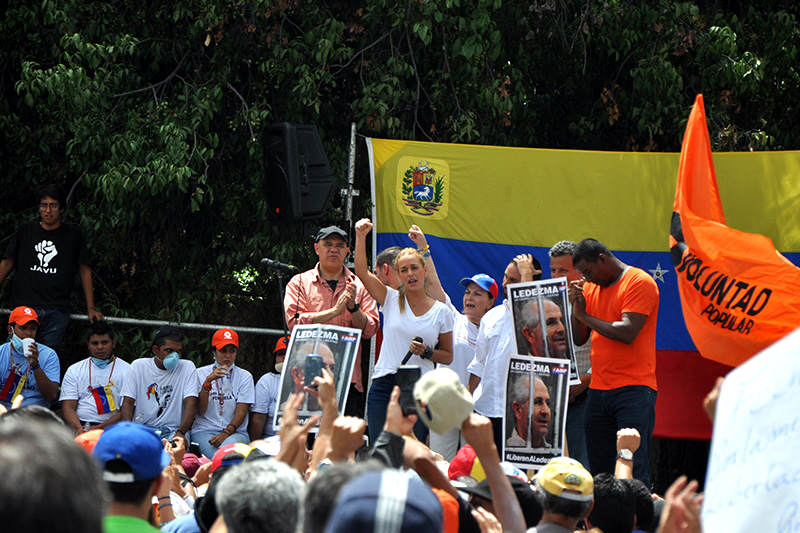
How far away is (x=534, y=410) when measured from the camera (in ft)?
20.2

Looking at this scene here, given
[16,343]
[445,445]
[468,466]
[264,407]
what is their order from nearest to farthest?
[468,466], [445,445], [16,343], [264,407]

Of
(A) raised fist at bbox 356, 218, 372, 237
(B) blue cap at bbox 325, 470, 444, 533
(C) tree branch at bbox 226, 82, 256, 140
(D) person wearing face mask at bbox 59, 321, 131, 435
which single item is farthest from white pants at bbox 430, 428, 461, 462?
(B) blue cap at bbox 325, 470, 444, 533

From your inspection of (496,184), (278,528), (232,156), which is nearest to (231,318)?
(232,156)

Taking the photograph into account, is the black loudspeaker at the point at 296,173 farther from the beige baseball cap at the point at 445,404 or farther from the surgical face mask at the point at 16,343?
the beige baseball cap at the point at 445,404

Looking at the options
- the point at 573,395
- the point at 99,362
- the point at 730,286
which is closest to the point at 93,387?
the point at 99,362

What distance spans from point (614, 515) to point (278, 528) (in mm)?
2151

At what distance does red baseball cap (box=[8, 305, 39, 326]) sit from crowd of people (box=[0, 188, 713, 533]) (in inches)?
0.5

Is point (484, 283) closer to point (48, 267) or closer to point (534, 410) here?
point (534, 410)

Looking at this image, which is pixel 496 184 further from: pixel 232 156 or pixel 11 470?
pixel 11 470

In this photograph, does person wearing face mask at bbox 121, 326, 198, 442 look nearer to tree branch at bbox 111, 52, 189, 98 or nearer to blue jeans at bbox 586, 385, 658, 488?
tree branch at bbox 111, 52, 189, 98

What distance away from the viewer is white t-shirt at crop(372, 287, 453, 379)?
708cm

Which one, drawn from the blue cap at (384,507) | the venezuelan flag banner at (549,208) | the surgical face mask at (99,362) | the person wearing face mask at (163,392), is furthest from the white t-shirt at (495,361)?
the blue cap at (384,507)

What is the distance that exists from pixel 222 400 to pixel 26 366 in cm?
163

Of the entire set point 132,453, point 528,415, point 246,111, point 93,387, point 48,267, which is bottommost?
point 93,387
